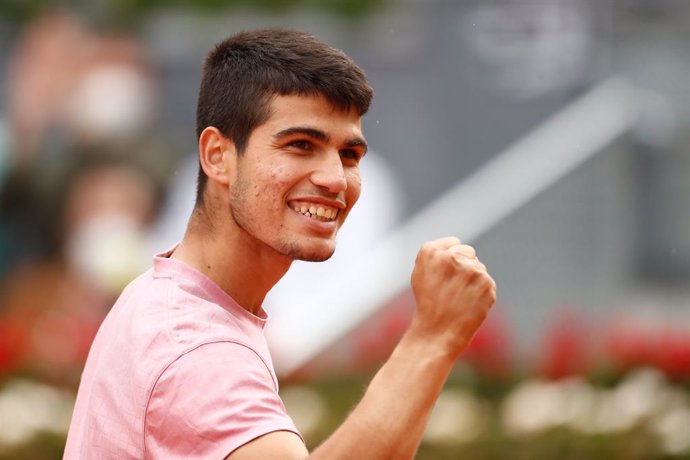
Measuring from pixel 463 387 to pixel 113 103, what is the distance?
12.2 ft

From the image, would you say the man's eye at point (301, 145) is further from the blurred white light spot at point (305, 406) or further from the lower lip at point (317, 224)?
the blurred white light spot at point (305, 406)

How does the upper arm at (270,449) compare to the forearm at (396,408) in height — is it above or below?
below

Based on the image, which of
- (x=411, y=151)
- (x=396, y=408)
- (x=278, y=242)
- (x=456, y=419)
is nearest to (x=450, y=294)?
(x=396, y=408)

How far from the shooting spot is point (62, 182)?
9.26 meters

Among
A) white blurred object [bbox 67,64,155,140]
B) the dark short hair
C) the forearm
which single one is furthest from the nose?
white blurred object [bbox 67,64,155,140]

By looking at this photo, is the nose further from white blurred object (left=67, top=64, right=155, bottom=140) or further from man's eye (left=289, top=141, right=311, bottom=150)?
white blurred object (left=67, top=64, right=155, bottom=140)

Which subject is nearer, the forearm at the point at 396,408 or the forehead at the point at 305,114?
the forearm at the point at 396,408

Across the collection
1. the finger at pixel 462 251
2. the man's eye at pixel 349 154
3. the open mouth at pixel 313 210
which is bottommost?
the finger at pixel 462 251

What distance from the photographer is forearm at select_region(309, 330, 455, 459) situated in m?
2.49

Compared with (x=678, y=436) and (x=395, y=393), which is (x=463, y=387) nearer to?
(x=678, y=436)

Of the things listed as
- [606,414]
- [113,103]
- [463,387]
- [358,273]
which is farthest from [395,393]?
[113,103]

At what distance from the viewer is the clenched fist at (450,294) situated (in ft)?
8.77

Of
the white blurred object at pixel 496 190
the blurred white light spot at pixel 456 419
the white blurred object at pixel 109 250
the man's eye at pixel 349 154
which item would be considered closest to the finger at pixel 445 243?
the man's eye at pixel 349 154

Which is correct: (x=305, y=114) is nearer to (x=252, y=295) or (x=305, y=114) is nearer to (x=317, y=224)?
(x=317, y=224)
